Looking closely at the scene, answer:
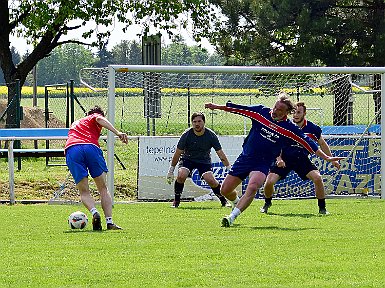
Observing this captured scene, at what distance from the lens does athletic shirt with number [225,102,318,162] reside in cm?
1438

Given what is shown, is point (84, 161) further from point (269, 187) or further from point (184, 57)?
point (184, 57)

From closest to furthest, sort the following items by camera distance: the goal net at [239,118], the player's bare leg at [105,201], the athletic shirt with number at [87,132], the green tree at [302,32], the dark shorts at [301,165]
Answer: the player's bare leg at [105,201], the athletic shirt with number at [87,132], the dark shorts at [301,165], the goal net at [239,118], the green tree at [302,32]

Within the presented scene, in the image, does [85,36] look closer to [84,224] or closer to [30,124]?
[30,124]

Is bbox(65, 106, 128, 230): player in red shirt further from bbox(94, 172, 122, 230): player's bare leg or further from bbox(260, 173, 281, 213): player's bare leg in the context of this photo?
bbox(260, 173, 281, 213): player's bare leg

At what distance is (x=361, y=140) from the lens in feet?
72.9

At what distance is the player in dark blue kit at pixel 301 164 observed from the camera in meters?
16.8

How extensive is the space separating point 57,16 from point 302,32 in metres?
8.55

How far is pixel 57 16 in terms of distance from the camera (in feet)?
108

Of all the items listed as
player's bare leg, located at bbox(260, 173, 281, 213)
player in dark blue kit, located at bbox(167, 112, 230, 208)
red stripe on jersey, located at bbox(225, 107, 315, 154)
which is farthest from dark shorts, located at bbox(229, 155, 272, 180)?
player in dark blue kit, located at bbox(167, 112, 230, 208)

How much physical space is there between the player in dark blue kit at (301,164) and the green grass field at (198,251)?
0.44m

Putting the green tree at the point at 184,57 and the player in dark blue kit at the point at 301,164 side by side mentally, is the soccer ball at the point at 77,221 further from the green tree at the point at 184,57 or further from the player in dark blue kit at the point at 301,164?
the green tree at the point at 184,57

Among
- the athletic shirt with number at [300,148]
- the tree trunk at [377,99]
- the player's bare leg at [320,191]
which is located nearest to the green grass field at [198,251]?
the player's bare leg at [320,191]

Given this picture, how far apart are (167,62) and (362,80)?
29.5 meters

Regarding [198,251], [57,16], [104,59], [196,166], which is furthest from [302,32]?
[104,59]
